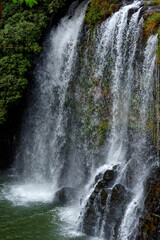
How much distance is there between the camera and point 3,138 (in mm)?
13422

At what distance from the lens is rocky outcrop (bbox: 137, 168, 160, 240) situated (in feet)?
20.9

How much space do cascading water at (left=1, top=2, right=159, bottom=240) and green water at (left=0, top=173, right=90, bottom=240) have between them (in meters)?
0.50

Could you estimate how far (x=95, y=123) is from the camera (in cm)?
1030

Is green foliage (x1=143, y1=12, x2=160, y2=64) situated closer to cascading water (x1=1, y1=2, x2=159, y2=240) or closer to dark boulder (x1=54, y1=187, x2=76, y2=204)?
cascading water (x1=1, y1=2, x2=159, y2=240)

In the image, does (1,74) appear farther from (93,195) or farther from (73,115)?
(93,195)

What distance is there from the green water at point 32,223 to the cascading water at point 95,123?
1.63ft

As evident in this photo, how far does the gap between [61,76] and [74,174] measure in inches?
162

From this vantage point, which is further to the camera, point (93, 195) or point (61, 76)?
point (61, 76)

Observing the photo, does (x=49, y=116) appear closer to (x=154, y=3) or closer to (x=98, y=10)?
(x=98, y=10)

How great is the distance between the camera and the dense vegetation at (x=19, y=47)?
1208cm

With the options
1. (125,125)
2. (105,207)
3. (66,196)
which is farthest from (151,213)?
(66,196)

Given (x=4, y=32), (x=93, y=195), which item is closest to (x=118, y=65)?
(x=93, y=195)

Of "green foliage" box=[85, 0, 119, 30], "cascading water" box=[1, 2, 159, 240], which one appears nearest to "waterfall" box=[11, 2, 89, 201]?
"cascading water" box=[1, 2, 159, 240]

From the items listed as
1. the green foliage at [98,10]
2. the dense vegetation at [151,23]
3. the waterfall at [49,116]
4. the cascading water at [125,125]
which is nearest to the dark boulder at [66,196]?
the waterfall at [49,116]
